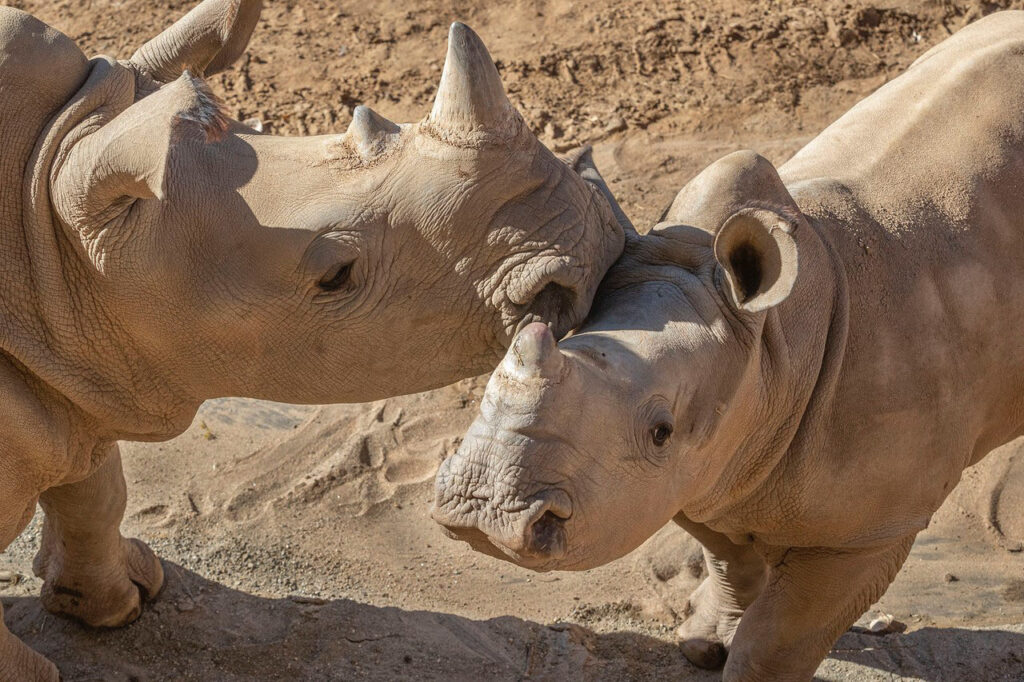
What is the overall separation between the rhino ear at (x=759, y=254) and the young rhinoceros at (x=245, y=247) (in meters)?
0.42

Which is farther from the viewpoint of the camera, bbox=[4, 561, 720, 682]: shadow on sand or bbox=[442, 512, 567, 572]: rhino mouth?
bbox=[4, 561, 720, 682]: shadow on sand

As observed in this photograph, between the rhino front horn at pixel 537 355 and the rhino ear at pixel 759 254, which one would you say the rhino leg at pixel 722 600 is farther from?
the rhino front horn at pixel 537 355

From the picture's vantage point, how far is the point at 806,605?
175 inches

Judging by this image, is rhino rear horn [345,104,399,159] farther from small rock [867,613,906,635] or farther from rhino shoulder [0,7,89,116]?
small rock [867,613,906,635]

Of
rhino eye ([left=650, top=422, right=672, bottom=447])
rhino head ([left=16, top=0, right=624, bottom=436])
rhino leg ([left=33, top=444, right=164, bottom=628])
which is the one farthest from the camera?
rhino leg ([left=33, top=444, right=164, bottom=628])

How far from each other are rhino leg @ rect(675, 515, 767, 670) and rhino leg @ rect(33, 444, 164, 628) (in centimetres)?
231

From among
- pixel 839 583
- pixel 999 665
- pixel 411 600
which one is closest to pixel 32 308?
pixel 411 600

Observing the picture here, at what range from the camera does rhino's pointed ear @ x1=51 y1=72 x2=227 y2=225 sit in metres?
3.75

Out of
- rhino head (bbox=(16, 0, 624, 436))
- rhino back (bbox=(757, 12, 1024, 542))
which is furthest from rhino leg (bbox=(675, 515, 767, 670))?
rhino head (bbox=(16, 0, 624, 436))

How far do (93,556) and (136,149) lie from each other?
2135 mm

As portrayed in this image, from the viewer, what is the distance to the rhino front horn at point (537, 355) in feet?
10.4

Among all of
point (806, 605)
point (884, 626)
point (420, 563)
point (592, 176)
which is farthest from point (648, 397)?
point (420, 563)

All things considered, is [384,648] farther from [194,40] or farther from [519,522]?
[194,40]

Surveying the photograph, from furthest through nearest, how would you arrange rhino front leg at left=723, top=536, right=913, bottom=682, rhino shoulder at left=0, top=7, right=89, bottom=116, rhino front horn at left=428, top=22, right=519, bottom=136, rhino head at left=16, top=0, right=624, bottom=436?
1. rhino front leg at left=723, top=536, right=913, bottom=682
2. rhino shoulder at left=0, top=7, right=89, bottom=116
3. rhino head at left=16, top=0, right=624, bottom=436
4. rhino front horn at left=428, top=22, right=519, bottom=136
